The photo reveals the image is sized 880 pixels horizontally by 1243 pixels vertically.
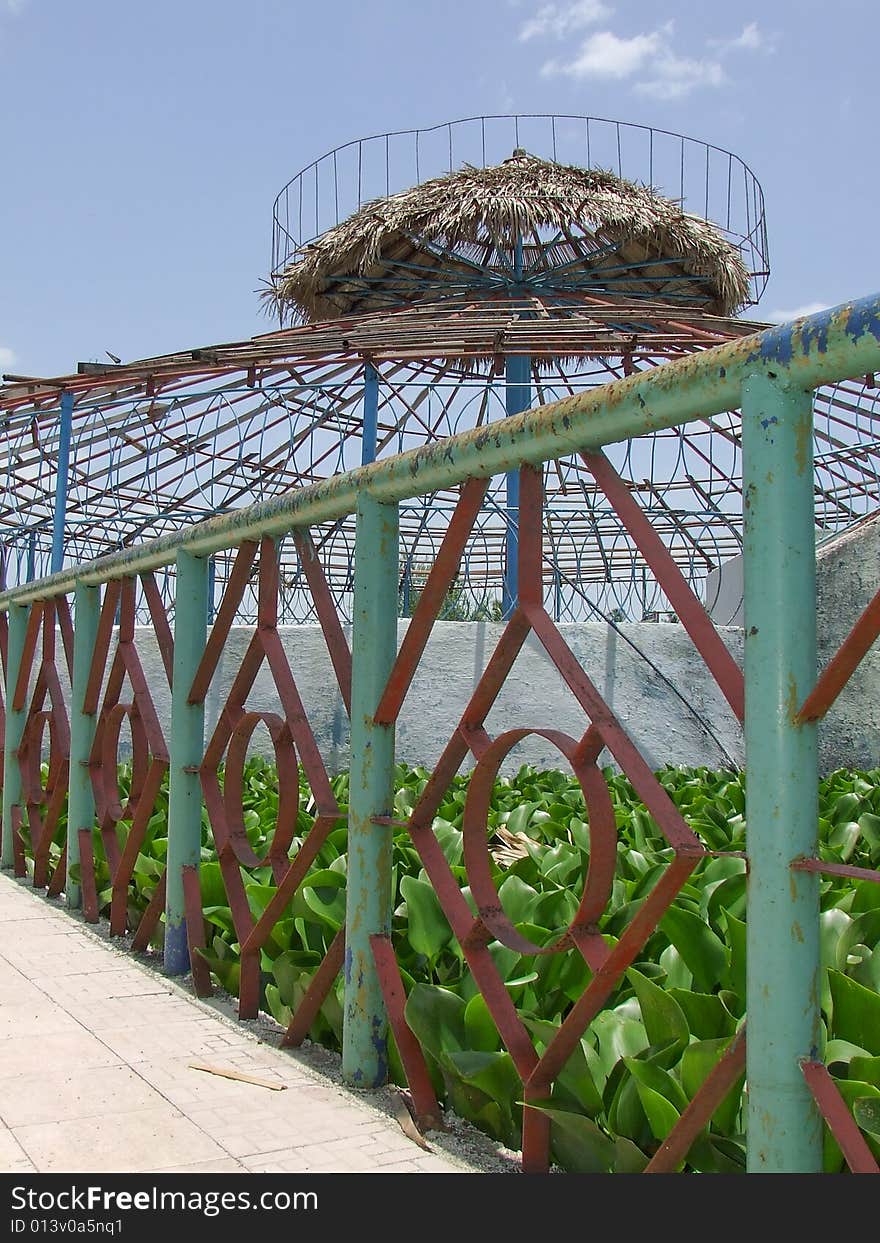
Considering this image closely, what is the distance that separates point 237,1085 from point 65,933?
1692 mm

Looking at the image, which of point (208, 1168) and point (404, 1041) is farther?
point (404, 1041)

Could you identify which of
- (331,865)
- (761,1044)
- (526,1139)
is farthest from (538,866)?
(761,1044)

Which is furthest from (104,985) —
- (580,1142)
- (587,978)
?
(580,1142)

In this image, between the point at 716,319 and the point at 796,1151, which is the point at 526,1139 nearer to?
the point at 796,1151

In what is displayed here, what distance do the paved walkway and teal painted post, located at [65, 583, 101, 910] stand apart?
0.92 meters

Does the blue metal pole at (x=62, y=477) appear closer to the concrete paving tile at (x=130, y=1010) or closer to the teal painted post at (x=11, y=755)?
the teal painted post at (x=11, y=755)

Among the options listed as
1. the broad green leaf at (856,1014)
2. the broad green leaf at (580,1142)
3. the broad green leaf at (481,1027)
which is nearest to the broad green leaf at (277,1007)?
the broad green leaf at (481,1027)

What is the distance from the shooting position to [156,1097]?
93.7 inches

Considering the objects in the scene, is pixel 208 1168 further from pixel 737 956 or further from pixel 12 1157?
pixel 737 956

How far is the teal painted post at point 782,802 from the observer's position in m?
1.51

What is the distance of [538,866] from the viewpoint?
317 centimetres

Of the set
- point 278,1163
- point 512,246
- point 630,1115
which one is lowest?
point 278,1163

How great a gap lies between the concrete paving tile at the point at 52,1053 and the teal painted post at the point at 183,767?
1.88ft

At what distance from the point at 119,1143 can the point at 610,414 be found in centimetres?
150
